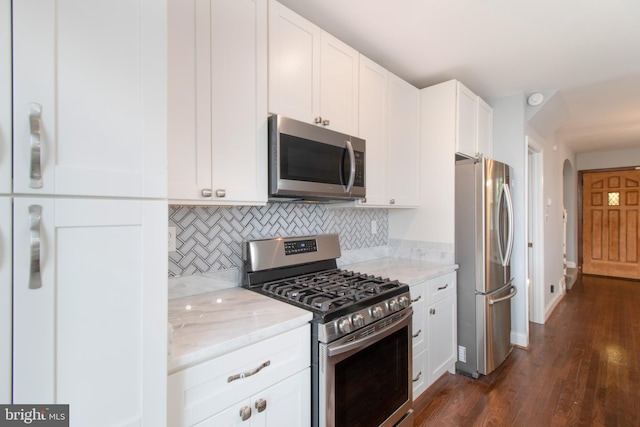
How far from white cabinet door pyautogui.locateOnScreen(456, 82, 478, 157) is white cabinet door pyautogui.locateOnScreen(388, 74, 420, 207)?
32cm

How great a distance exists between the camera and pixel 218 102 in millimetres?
1354

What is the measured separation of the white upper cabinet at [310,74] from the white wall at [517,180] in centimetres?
199

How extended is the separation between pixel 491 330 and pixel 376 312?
5.13 ft

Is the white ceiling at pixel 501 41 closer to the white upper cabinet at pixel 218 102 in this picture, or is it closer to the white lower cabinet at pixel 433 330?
the white upper cabinet at pixel 218 102

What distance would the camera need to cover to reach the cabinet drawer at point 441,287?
221 centimetres

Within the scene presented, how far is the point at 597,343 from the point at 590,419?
5.05 ft

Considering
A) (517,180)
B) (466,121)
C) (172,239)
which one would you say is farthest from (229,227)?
(517,180)

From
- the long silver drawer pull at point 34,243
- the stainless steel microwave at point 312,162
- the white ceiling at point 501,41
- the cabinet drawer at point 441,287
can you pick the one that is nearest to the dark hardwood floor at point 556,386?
the cabinet drawer at point 441,287

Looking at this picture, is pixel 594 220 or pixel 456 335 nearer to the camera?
pixel 456 335

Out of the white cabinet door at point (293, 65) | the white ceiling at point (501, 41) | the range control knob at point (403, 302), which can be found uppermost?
the white ceiling at point (501, 41)

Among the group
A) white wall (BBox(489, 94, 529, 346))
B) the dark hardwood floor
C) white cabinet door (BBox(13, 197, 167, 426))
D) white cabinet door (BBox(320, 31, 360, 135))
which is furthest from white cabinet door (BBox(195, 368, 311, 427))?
white wall (BBox(489, 94, 529, 346))

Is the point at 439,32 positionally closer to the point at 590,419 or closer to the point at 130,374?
the point at 130,374

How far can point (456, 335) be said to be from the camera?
8.30 feet

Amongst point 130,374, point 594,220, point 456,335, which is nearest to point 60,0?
point 130,374
